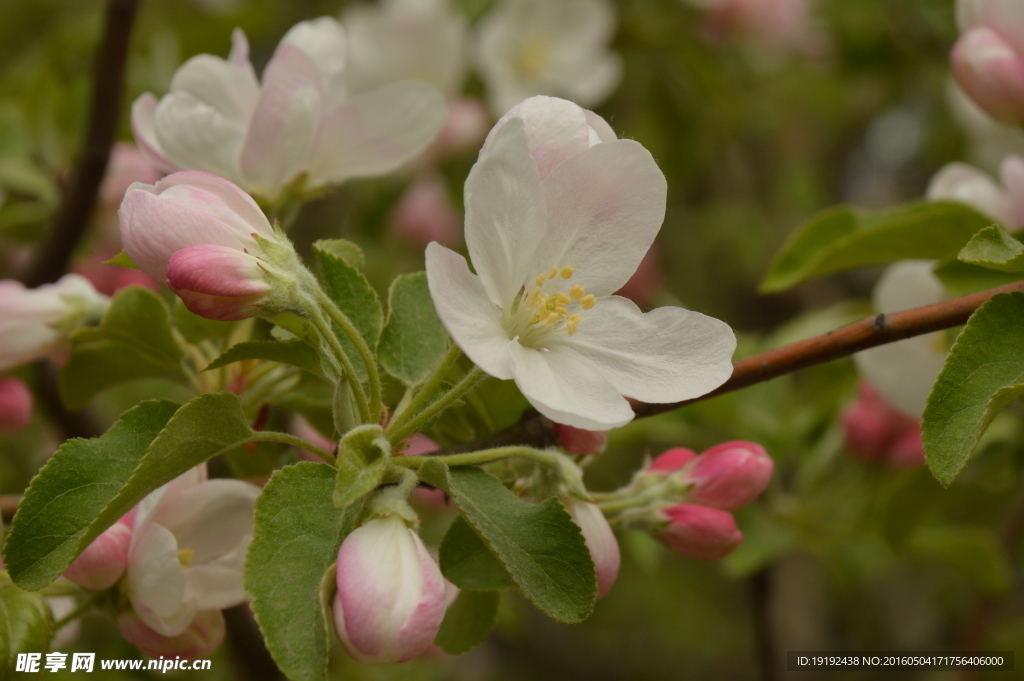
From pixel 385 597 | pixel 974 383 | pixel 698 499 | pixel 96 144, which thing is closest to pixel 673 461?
pixel 698 499

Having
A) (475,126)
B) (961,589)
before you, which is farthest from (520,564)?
(961,589)

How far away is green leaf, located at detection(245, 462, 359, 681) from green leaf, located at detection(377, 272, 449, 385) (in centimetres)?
13

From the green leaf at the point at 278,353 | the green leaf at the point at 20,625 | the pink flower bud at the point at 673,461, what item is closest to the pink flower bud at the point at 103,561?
the green leaf at the point at 20,625

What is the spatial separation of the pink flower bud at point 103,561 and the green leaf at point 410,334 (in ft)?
0.87

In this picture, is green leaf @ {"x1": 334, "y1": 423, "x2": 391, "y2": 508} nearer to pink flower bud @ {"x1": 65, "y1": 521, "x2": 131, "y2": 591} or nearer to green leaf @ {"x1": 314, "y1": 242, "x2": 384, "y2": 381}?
green leaf @ {"x1": 314, "y1": 242, "x2": 384, "y2": 381}

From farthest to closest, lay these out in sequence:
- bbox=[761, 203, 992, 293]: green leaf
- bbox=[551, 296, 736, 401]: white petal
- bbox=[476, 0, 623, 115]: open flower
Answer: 1. bbox=[476, 0, 623, 115]: open flower
2. bbox=[761, 203, 992, 293]: green leaf
3. bbox=[551, 296, 736, 401]: white petal

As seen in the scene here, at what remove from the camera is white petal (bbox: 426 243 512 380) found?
608 mm

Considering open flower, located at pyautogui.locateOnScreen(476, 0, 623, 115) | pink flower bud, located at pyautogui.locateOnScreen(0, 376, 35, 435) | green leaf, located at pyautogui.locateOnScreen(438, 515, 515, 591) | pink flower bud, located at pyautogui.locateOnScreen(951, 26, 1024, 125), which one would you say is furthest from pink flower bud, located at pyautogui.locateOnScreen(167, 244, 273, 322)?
open flower, located at pyautogui.locateOnScreen(476, 0, 623, 115)

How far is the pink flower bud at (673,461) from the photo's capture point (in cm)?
88

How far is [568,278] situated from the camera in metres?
0.74

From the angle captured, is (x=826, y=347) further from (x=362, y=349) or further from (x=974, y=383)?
(x=362, y=349)

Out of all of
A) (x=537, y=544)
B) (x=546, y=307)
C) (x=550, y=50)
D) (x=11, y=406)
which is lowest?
(x=550, y=50)

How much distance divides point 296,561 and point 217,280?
0.67 ft

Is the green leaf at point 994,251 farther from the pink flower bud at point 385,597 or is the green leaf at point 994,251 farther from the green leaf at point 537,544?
the pink flower bud at point 385,597
